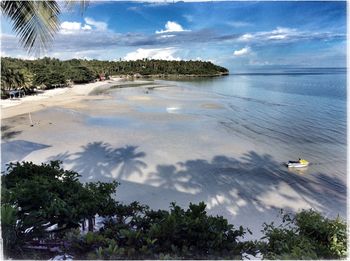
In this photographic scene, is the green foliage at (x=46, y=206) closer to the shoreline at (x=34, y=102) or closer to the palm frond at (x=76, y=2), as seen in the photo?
the palm frond at (x=76, y=2)

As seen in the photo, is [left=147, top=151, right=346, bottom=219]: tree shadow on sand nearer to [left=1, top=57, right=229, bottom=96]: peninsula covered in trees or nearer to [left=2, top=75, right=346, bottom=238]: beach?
[left=2, top=75, right=346, bottom=238]: beach

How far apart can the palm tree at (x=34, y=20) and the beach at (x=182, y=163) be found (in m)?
6.59

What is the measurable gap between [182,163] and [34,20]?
1089 centimetres

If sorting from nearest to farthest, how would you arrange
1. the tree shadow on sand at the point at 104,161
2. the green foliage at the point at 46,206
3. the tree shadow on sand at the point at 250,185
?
the green foliage at the point at 46,206 < the tree shadow on sand at the point at 250,185 < the tree shadow on sand at the point at 104,161

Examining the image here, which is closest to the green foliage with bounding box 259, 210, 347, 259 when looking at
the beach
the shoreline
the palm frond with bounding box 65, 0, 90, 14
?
the palm frond with bounding box 65, 0, 90, 14

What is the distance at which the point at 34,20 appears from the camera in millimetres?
5195

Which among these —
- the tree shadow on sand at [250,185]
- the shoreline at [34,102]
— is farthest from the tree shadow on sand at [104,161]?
the shoreline at [34,102]

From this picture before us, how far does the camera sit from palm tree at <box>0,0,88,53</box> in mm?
5121

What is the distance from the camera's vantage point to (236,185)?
12.8 metres

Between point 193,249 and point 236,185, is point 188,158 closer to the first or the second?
point 236,185

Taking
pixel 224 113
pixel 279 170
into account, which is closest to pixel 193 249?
pixel 279 170

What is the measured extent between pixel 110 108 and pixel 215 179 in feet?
76.0

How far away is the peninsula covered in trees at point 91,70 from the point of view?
195 feet

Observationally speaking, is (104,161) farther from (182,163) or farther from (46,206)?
(46,206)
